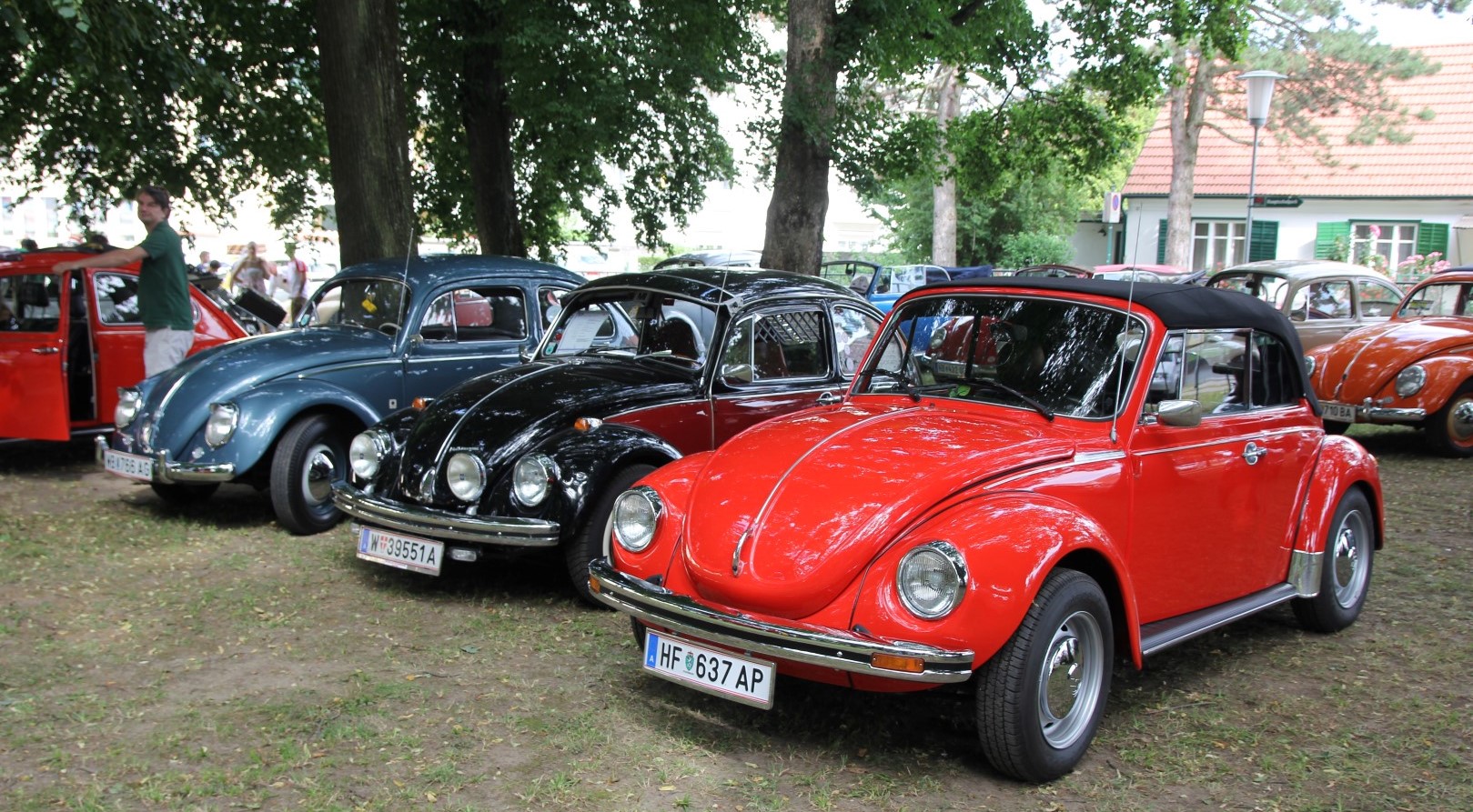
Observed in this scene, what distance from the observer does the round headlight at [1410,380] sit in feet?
35.4

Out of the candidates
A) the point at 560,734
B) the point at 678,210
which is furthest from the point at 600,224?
the point at 560,734

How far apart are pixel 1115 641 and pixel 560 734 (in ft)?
7.34

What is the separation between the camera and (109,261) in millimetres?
8727

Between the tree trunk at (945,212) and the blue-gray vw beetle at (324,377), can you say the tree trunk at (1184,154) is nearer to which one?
the tree trunk at (945,212)

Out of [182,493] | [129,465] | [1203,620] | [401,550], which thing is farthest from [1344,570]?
[182,493]

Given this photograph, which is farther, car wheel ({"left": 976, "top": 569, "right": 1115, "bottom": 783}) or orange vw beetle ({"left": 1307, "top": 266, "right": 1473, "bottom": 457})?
orange vw beetle ({"left": 1307, "top": 266, "right": 1473, "bottom": 457})

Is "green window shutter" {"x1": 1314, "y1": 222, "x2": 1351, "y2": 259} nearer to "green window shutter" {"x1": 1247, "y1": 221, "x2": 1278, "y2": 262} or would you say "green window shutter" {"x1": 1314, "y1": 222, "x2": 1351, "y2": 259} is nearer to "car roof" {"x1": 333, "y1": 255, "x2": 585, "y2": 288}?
"green window shutter" {"x1": 1247, "y1": 221, "x2": 1278, "y2": 262}

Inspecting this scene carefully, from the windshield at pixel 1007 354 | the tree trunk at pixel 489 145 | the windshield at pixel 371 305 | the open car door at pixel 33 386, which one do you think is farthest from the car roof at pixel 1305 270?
the open car door at pixel 33 386

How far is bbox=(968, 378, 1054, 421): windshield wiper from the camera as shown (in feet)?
16.2

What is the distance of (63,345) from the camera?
902cm

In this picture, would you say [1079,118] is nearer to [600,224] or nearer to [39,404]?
[600,224]

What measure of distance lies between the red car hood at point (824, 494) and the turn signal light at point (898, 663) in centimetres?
32

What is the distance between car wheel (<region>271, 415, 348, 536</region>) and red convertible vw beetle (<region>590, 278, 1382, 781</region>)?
353cm

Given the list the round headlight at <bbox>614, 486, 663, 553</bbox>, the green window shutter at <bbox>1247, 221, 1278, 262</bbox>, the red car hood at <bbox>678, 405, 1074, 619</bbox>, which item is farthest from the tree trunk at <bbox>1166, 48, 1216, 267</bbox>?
the round headlight at <bbox>614, 486, 663, 553</bbox>
